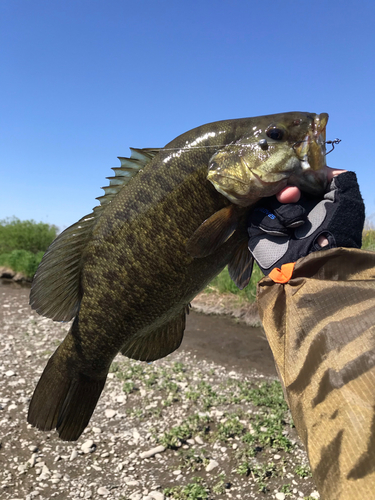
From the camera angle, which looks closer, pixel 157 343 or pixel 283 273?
pixel 283 273

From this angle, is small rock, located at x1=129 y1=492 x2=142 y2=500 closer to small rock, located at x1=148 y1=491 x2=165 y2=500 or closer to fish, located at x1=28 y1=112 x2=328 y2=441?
small rock, located at x1=148 y1=491 x2=165 y2=500

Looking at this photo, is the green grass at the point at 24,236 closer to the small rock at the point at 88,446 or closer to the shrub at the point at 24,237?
→ the shrub at the point at 24,237

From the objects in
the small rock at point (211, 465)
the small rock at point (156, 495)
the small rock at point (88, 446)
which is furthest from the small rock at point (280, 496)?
the small rock at point (88, 446)

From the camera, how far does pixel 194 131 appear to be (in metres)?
2.22

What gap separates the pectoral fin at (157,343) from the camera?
2.70 metres

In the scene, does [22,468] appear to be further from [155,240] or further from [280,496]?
[155,240]

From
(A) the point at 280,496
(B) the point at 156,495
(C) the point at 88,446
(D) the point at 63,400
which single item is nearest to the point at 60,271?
(D) the point at 63,400

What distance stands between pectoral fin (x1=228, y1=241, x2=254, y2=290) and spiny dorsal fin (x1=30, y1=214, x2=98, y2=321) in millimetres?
937

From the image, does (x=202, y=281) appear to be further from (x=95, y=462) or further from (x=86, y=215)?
(x=95, y=462)

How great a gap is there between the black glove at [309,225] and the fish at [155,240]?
12cm

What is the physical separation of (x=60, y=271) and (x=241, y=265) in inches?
46.0

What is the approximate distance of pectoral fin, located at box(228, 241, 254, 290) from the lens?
2355mm

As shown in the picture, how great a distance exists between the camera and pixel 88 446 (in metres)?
5.45

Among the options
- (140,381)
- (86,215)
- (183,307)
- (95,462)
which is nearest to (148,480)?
(95,462)
